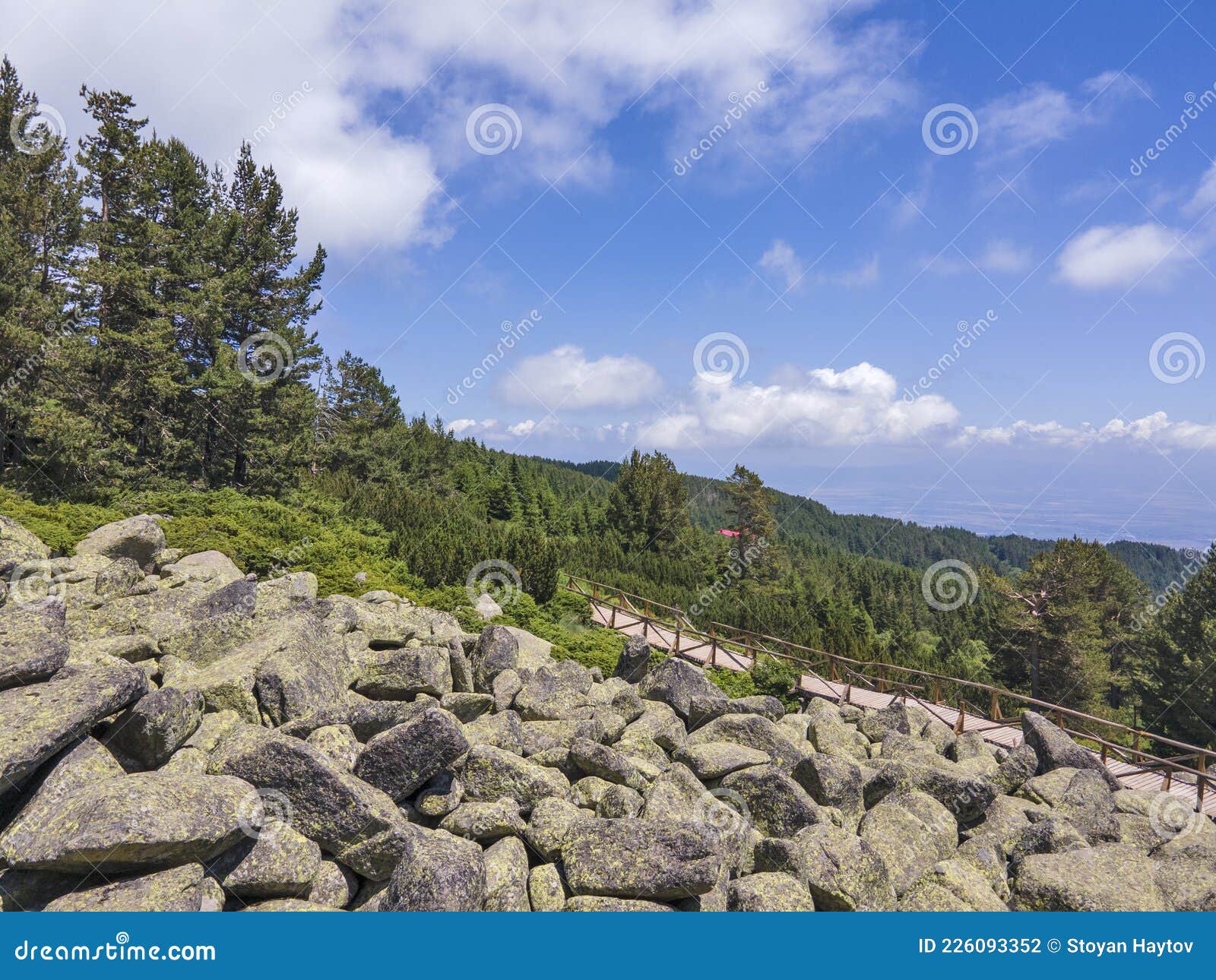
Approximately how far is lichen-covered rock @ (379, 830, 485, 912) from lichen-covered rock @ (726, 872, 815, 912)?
2271 mm

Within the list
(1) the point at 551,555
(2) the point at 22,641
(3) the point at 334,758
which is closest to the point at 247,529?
(1) the point at 551,555

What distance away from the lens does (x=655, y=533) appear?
40.6m

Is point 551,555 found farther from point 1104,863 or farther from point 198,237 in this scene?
point 198,237

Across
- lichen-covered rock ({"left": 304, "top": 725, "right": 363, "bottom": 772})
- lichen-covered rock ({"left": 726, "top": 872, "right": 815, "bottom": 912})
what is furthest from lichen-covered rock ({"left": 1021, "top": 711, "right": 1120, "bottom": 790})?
lichen-covered rock ({"left": 304, "top": 725, "right": 363, "bottom": 772})

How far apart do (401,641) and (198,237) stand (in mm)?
23554

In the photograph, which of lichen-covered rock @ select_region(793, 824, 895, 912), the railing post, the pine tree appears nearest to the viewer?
lichen-covered rock @ select_region(793, 824, 895, 912)

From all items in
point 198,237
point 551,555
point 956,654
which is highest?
point 198,237

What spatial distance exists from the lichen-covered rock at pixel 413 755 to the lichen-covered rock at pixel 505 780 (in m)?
0.53

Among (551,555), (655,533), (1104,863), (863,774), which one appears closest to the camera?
(1104,863)

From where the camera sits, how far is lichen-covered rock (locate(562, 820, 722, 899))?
17.3 ft

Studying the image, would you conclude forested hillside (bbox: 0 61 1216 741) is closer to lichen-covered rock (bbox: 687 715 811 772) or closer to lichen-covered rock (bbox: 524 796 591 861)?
lichen-covered rock (bbox: 687 715 811 772)

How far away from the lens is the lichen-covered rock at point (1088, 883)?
20.5 feet

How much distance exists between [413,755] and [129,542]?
961cm

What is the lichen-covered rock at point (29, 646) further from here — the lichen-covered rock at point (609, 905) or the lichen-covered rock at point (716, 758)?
the lichen-covered rock at point (716, 758)
